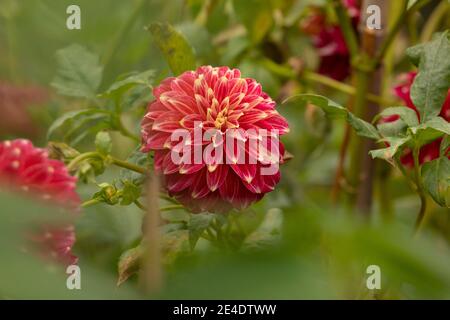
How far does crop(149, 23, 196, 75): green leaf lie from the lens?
456 mm

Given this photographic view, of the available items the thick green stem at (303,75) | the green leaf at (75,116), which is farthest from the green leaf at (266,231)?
the thick green stem at (303,75)

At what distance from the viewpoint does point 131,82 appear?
1.44 ft

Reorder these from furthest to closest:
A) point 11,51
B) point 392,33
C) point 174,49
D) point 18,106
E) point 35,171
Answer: point 11,51 → point 18,106 → point 392,33 → point 174,49 → point 35,171

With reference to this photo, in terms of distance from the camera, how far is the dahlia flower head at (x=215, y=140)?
1.23 ft

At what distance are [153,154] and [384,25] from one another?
0.31 meters

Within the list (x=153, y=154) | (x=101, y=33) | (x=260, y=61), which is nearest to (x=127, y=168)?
(x=153, y=154)

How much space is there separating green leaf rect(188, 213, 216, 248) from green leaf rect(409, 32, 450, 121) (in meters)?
0.13

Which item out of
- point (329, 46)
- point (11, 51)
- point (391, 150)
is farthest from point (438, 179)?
point (11, 51)

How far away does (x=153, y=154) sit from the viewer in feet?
1.33

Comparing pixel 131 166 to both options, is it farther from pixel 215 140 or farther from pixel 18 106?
pixel 18 106

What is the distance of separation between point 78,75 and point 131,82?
9 centimetres

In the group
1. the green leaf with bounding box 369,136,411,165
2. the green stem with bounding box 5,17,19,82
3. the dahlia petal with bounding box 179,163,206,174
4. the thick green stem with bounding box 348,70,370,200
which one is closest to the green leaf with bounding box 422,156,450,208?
the green leaf with bounding box 369,136,411,165

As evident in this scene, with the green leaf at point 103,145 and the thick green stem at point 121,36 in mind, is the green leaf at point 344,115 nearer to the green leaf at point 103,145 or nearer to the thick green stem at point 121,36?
the green leaf at point 103,145

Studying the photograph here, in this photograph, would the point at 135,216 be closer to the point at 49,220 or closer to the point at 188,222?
the point at 188,222
